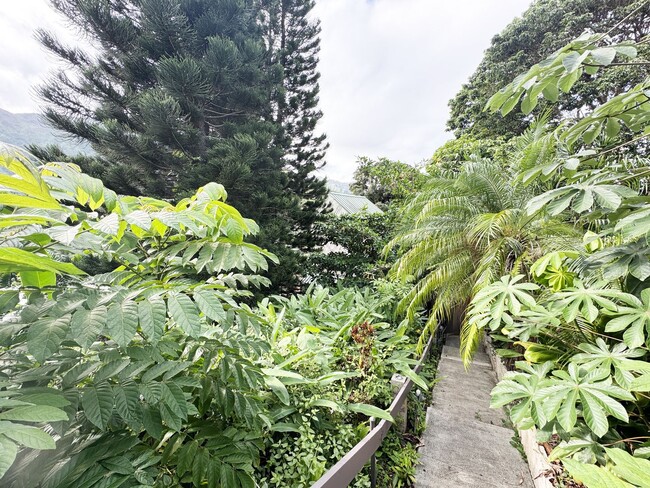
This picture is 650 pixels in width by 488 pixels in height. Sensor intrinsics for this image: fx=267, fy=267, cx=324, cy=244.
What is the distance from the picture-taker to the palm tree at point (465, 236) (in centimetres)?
307

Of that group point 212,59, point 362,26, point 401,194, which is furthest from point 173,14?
point 401,194

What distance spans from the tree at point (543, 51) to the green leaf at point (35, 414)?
10722 millimetres

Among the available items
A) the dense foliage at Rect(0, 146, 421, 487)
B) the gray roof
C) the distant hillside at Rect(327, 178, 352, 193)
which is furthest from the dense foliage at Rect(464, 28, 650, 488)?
the gray roof

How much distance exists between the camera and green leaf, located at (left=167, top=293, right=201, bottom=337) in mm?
700

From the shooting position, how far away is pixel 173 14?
4.96m

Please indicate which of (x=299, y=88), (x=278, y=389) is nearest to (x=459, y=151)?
(x=299, y=88)

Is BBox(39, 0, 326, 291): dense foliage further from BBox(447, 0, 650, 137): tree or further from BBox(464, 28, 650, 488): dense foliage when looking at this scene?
BBox(447, 0, 650, 137): tree

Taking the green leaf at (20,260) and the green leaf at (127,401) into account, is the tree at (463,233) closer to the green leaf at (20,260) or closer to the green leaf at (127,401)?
the green leaf at (127,401)

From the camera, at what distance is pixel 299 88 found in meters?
8.16

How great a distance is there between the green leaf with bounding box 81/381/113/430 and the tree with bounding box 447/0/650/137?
10.6 m

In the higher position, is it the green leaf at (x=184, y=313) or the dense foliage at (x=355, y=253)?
the dense foliage at (x=355, y=253)

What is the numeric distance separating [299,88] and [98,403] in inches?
357

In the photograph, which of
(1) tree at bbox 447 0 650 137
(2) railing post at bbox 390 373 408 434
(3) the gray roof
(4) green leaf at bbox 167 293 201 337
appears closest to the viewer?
(4) green leaf at bbox 167 293 201 337

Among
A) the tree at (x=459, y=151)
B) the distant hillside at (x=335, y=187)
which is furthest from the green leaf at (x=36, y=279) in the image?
the distant hillside at (x=335, y=187)
